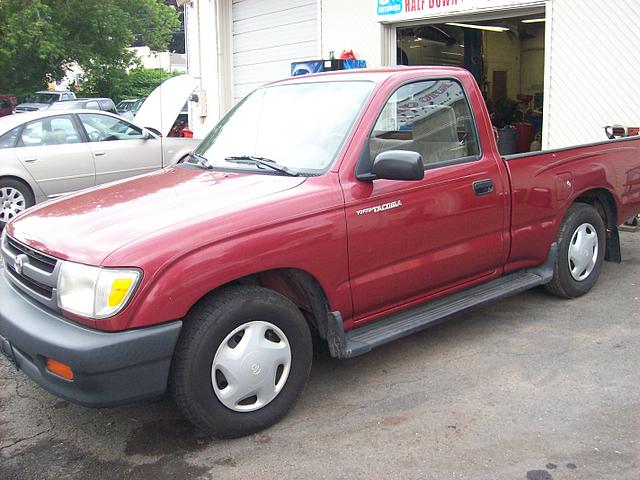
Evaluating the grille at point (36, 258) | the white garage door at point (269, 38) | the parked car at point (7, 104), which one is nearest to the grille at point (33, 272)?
the grille at point (36, 258)

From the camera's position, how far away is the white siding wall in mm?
7812

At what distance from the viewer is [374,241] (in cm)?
378

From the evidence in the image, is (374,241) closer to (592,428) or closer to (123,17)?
(592,428)

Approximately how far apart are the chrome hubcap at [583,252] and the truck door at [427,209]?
95 cm

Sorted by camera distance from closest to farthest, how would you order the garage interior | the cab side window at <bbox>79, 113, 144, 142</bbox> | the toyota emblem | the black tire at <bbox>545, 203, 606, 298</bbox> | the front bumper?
the front bumper
the toyota emblem
the black tire at <bbox>545, 203, 606, 298</bbox>
the cab side window at <bbox>79, 113, 144, 142</bbox>
the garage interior

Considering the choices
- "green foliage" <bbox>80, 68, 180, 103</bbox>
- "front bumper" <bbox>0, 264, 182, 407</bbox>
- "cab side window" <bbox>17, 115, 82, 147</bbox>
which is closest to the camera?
"front bumper" <bbox>0, 264, 182, 407</bbox>

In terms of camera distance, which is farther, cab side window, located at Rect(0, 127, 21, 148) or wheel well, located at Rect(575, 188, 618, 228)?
cab side window, located at Rect(0, 127, 21, 148)

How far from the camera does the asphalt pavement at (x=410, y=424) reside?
10.3 feet

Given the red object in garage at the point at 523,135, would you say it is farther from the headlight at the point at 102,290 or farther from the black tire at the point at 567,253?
the headlight at the point at 102,290

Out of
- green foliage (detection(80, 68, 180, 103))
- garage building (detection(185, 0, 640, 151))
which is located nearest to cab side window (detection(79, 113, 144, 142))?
garage building (detection(185, 0, 640, 151))

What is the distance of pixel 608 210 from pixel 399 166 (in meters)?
2.86

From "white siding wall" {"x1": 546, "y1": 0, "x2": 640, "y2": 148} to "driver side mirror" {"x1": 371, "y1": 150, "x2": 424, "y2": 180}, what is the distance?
5.42 metres

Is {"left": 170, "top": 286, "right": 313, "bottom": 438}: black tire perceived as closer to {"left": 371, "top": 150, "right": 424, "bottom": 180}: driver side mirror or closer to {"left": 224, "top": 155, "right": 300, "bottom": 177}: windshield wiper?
{"left": 224, "top": 155, "right": 300, "bottom": 177}: windshield wiper

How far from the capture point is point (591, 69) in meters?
8.13
